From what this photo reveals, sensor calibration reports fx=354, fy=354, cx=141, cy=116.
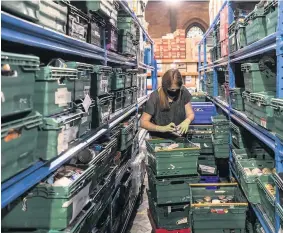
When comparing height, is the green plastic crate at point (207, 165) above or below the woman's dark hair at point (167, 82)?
below

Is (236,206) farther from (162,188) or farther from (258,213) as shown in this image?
(162,188)

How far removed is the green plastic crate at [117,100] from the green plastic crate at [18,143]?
78.1 inches

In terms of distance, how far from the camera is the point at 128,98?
4316 mm

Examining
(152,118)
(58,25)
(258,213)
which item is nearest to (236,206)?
(258,213)

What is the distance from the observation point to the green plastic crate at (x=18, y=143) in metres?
1.26

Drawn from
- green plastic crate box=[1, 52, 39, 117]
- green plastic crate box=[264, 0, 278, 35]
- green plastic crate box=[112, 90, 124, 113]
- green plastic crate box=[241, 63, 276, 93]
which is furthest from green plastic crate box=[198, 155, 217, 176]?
green plastic crate box=[1, 52, 39, 117]

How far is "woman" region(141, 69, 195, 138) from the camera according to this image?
3717 millimetres

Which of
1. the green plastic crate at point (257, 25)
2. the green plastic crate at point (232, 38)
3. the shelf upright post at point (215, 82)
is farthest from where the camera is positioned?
the shelf upright post at point (215, 82)

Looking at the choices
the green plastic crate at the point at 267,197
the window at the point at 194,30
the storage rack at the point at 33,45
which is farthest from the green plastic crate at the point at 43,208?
the window at the point at 194,30

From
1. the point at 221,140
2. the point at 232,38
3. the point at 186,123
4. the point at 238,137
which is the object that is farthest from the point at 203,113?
the point at 186,123

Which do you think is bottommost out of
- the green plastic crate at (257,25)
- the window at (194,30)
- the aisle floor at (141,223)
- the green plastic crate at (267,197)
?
the aisle floor at (141,223)

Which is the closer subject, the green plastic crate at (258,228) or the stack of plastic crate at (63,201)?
the stack of plastic crate at (63,201)

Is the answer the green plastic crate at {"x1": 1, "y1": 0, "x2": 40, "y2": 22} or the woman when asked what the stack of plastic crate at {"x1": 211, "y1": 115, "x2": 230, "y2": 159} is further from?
the green plastic crate at {"x1": 1, "y1": 0, "x2": 40, "y2": 22}

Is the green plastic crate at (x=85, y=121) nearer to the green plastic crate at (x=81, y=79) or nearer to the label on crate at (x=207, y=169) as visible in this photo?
the green plastic crate at (x=81, y=79)
